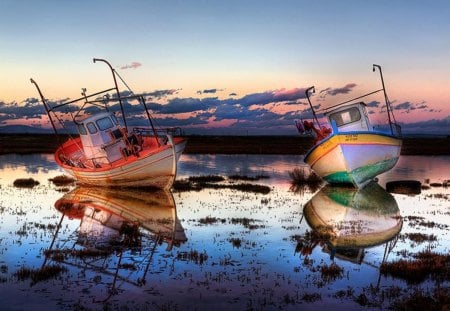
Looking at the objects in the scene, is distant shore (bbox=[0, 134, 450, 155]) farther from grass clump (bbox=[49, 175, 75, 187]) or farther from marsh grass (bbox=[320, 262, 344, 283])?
marsh grass (bbox=[320, 262, 344, 283])

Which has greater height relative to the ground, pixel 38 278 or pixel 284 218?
pixel 38 278

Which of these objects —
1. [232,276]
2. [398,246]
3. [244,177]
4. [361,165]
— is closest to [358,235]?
[398,246]

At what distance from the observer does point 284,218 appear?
73.4ft

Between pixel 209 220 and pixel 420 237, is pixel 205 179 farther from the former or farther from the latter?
pixel 420 237

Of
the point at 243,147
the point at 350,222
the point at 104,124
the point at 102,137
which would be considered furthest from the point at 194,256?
the point at 243,147

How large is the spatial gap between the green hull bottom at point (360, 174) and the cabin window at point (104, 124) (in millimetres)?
14854

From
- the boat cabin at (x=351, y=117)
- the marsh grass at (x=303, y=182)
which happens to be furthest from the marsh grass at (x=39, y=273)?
the boat cabin at (x=351, y=117)

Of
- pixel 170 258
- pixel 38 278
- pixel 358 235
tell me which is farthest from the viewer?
pixel 358 235

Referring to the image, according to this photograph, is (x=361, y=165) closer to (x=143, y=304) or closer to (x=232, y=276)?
(x=232, y=276)

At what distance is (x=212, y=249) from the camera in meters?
16.2

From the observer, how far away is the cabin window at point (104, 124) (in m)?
35.1

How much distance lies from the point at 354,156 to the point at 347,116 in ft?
13.3

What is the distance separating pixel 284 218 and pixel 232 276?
9449 millimetres

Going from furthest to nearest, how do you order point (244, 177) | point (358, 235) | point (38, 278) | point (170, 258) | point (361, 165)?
point (244, 177)
point (361, 165)
point (358, 235)
point (170, 258)
point (38, 278)
